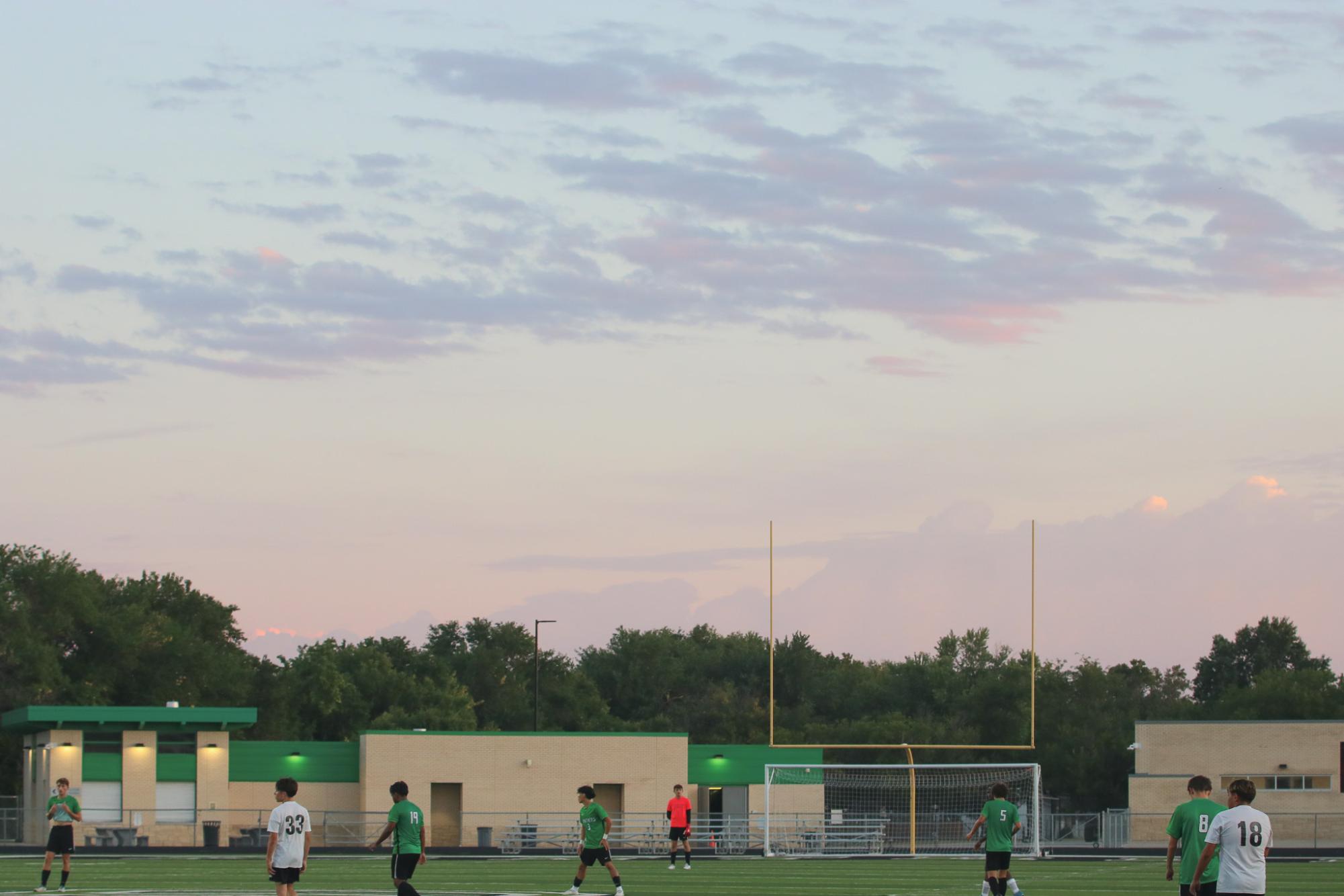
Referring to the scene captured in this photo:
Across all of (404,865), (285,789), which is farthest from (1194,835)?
(285,789)

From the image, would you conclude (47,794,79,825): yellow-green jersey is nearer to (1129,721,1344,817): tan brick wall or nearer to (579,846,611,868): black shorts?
(579,846,611,868): black shorts

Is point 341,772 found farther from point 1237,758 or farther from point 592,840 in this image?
point 592,840

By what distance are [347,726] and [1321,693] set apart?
46.9 metres

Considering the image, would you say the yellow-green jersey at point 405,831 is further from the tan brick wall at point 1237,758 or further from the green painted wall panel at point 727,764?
the tan brick wall at point 1237,758

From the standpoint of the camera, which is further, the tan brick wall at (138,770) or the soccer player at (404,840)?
the tan brick wall at (138,770)

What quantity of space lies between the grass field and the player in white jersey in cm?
1105

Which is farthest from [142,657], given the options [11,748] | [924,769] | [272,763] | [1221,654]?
[1221,654]

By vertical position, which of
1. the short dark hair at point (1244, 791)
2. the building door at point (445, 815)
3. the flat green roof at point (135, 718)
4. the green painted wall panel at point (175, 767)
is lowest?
the building door at point (445, 815)

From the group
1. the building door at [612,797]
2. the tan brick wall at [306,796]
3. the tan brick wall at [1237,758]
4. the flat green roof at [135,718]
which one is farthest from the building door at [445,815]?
the tan brick wall at [1237,758]

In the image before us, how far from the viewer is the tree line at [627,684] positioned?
7900cm

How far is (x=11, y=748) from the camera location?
6844cm

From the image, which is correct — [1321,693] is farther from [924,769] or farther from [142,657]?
[142,657]

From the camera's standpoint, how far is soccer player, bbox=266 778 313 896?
65.7ft

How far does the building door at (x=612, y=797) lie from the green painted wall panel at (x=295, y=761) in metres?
7.43
